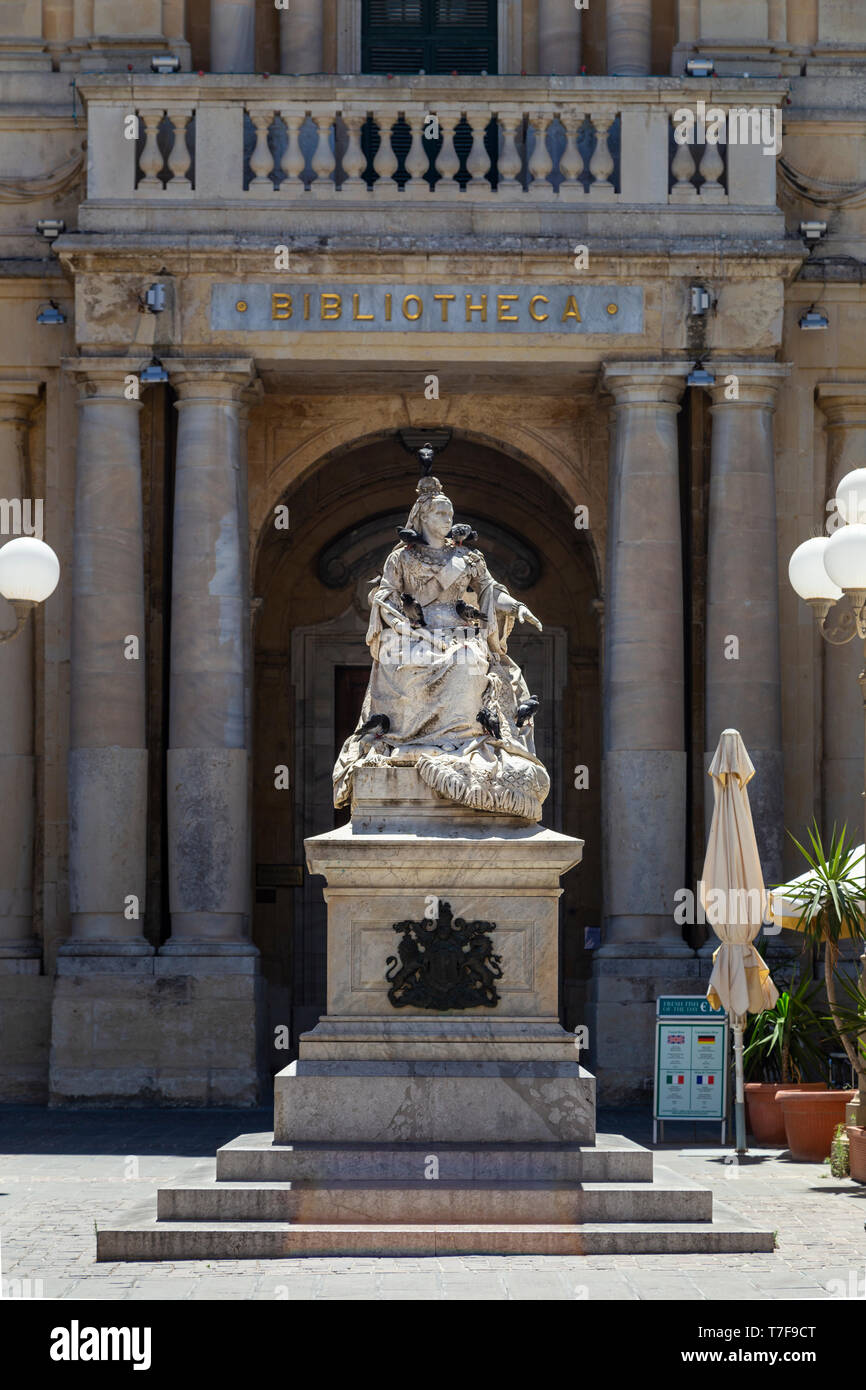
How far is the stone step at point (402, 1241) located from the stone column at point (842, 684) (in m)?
10.9

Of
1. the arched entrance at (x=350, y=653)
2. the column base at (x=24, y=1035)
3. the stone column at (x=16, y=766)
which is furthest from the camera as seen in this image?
the arched entrance at (x=350, y=653)

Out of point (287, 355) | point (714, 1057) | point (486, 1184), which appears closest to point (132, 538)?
point (287, 355)

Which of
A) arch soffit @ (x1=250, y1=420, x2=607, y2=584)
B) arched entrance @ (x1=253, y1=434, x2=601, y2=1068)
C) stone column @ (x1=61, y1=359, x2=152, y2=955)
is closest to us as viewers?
stone column @ (x1=61, y1=359, x2=152, y2=955)

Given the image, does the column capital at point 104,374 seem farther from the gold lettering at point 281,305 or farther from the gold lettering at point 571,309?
the gold lettering at point 571,309

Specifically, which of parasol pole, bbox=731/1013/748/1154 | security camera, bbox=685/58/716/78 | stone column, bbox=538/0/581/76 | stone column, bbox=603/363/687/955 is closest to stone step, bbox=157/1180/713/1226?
parasol pole, bbox=731/1013/748/1154

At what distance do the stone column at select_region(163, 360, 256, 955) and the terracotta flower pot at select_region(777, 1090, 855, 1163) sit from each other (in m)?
5.80

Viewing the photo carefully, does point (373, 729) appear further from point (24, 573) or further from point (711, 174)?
point (711, 174)

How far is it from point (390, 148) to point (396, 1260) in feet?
41.7

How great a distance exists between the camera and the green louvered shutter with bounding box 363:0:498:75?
24.4 m

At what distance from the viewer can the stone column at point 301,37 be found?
23578 mm

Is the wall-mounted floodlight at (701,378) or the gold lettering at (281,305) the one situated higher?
the gold lettering at (281,305)

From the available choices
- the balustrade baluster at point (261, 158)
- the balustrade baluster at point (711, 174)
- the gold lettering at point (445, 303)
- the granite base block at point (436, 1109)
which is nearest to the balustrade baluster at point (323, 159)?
the balustrade baluster at point (261, 158)

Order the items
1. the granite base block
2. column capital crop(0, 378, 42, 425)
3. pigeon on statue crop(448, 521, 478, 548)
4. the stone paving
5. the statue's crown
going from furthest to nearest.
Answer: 1. column capital crop(0, 378, 42, 425)
2. the statue's crown
3. pigeon on statue crop(448, 521, 478, 548)
4. the granite base block
5. the stone paving

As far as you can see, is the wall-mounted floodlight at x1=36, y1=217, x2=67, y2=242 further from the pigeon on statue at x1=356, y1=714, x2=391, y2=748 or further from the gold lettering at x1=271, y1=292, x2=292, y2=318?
the pigeon on statue at x1=356, y1=714, x2=391, y2=748
